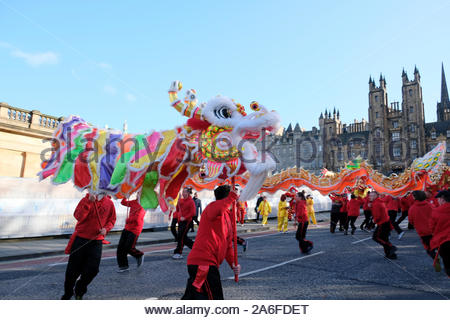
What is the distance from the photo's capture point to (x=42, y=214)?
980 centimetres

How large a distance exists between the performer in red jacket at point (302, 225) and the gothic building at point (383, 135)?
3906 cm

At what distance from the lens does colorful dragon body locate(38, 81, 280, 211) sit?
13.1ft

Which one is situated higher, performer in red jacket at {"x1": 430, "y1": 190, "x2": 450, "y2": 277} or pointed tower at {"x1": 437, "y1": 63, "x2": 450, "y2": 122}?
pointed tower at {"x1": 437, "y1": 63, "x2": 450, "y2": 122}

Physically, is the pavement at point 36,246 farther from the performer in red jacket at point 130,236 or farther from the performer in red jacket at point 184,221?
the performer in red jacket at point 130,236

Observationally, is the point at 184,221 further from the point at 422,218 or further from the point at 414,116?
the point at 414,116

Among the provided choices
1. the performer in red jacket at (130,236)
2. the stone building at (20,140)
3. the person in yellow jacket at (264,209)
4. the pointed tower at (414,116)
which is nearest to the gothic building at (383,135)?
the pointed tower at (414,116)

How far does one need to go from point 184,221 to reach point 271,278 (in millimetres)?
2570

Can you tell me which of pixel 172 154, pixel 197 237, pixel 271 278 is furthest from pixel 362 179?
pixel 197 237

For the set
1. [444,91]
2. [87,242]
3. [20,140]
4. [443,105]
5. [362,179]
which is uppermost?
[444,91]

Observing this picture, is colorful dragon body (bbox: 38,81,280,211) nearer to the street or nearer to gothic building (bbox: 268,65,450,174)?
the street

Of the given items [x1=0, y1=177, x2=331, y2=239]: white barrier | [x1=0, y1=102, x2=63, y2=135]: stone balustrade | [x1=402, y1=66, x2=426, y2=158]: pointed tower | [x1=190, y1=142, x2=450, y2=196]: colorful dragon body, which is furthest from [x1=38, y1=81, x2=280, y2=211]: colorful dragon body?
[x1=402, y1=66, x2=426, y2=158]: pointed tower

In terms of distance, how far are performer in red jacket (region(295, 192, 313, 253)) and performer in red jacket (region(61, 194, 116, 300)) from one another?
198 inches

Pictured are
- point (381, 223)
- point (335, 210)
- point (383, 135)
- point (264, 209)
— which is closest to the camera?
point (381, 223)

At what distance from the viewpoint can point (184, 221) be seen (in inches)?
278
